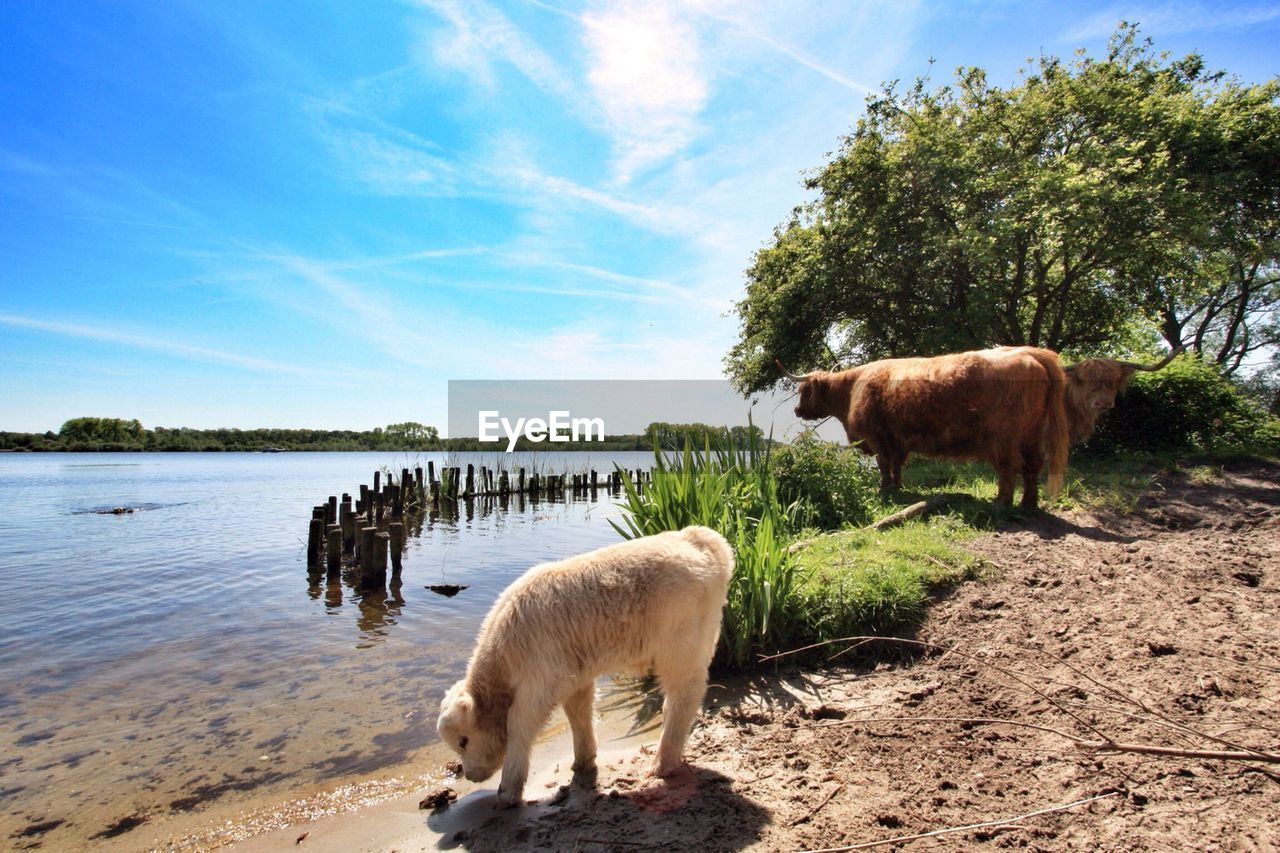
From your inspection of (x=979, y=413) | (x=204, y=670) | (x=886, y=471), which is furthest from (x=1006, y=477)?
(x=204, y=670)

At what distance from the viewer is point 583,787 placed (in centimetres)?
351

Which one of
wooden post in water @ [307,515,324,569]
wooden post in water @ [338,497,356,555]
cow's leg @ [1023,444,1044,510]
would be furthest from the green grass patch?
wooden post in water @ [338,497,356,555]

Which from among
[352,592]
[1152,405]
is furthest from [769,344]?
[352,592]

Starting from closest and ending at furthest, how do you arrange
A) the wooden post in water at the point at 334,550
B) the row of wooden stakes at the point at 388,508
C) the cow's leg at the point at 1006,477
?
the cow's leg at the point at 1006,477 → the row of wooden stakes at the point at 388,508 → the wooden post in water at the point at 334,550

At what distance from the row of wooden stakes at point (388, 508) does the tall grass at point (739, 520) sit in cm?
53

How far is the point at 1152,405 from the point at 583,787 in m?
12.7

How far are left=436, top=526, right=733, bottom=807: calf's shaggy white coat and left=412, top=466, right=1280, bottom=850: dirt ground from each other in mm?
366

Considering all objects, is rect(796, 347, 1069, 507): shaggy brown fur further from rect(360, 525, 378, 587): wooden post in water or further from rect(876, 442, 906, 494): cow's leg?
rect(360, 525, 378, 587): wooden post in water

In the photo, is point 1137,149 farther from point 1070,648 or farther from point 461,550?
point 461,550

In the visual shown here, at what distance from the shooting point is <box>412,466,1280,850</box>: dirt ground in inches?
99.6

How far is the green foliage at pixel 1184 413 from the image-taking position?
11258mm

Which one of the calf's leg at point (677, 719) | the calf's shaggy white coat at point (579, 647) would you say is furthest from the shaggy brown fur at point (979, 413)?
the calf's leg at point (677, 719)

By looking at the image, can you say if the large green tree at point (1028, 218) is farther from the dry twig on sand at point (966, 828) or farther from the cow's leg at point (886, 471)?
the dry twig on sand at point (966, 828)

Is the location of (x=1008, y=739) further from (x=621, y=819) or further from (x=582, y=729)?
(x=582, y=729)
